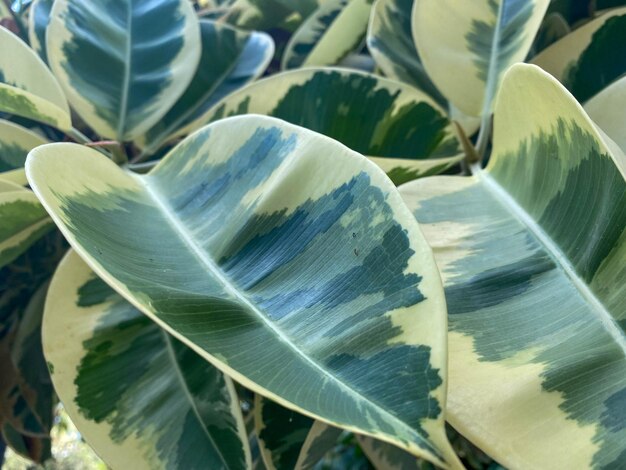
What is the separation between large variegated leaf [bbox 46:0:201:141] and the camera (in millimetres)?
435

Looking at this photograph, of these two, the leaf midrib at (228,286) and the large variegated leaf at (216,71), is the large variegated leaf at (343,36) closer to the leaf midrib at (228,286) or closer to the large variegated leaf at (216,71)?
the large variegated leaf at (216,71)

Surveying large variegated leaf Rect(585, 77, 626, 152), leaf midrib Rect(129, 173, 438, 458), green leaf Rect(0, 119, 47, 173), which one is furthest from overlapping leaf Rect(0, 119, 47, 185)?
large variegated leaf Rect(585, 77, 626, 152)

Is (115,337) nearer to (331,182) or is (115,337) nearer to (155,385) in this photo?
(155,385)

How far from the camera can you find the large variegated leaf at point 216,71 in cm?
51

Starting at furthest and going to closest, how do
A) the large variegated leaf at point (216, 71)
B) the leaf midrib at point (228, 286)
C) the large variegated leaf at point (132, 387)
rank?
the large variegated leaf at point (216, 71) < the large variegated leaf at point (132, 387) < the leaf midrib at point (228, 286)

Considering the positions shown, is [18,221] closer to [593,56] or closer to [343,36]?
A: [343,36]

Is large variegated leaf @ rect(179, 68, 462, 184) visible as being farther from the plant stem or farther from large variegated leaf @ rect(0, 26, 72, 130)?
large variegated leaf @ rect(0, 26, 72, 130)

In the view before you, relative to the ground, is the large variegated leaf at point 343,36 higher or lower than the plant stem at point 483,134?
higher

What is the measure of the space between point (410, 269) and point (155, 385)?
0.61 feet

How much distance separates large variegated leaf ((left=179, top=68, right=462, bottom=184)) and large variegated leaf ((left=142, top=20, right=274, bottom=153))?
124 mm

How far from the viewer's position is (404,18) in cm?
48

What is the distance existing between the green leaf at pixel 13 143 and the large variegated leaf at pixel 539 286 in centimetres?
27

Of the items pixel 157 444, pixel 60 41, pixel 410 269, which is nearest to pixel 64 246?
pixel 60 41

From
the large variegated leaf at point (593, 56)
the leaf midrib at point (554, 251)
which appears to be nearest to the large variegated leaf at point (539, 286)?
the leaf midrib at point (554, 251)
